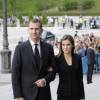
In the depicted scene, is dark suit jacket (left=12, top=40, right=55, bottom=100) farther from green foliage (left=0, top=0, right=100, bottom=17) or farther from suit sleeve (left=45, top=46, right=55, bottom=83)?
green foliage (left=0, top=0, right=100, bottom=17)

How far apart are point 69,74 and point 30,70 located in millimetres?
990

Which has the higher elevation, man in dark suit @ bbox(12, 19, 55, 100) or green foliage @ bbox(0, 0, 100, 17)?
man in dark suit @ bbox(12, 19, 55, 100)

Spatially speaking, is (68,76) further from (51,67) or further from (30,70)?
(30,70)

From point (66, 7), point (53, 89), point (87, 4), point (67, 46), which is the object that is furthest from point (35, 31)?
point (66, 7)

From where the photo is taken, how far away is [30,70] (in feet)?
25.2

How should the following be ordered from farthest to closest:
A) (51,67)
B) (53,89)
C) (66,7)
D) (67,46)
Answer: (66,7) < (53,89) < (67,46) < (51,67)

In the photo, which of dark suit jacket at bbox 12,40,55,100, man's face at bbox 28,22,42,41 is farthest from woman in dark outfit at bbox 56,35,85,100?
man's face at bbox 28,22,42,41

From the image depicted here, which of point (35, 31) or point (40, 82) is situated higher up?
point (35, 31)

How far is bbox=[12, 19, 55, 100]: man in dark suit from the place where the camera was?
7672 millimetres

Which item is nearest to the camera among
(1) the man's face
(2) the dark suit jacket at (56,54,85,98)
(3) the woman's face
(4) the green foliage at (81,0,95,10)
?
(1) the man's face

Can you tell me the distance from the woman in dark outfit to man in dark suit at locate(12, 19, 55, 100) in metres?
0.77

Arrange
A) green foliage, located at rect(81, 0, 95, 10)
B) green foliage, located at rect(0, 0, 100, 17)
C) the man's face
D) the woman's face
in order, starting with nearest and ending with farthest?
the man's face → the woman's face → green foliage, located at rect(0, 0, 100, 17) → green foliage, located at rect(81, 0, 95, 10)

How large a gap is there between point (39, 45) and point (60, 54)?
0.87m

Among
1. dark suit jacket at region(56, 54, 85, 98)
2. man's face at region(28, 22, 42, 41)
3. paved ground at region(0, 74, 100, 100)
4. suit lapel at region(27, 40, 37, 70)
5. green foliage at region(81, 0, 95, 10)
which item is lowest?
paved ground at region(0, 74, 100, 100)
